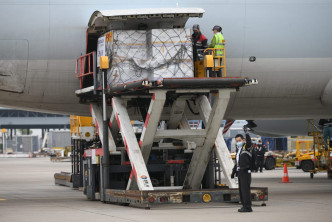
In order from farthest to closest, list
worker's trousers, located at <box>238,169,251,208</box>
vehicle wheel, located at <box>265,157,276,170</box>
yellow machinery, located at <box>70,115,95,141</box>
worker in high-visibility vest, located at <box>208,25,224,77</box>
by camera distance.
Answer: vehicle wheel, located at <box>265,157,276,170</box>, yellow machinery, located at <box>70,115,95,141</box>, worker in high-visibility vest, located at <box>208,25,224,77</box>, worker's trousers, located at <box>238,169,251,208</box>

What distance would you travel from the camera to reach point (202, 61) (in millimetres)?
14891

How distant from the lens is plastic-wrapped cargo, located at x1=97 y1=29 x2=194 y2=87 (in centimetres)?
1460

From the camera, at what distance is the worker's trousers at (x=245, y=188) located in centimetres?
1283

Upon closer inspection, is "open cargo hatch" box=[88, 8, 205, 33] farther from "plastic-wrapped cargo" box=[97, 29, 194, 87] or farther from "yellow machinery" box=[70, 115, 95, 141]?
"yellow machinery" box=[70, 115, 95, 141]

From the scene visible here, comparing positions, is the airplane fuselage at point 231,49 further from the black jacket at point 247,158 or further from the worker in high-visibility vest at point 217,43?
the black jacket at point 247,158

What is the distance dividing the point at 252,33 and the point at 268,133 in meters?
13.8

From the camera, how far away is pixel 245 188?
13016mm

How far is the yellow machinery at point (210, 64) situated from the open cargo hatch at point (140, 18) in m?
0.95

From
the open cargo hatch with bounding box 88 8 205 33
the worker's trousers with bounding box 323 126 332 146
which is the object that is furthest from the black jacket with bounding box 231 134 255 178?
the worker's trousers with bounding box 323 126 332 146

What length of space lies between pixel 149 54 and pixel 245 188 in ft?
12.8

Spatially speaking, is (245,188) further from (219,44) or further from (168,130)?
(219,44)

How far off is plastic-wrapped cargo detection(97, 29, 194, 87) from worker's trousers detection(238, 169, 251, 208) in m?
2.78

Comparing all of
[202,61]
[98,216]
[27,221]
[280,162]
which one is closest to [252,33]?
[202,61]

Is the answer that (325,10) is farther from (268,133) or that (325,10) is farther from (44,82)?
(268,133)
